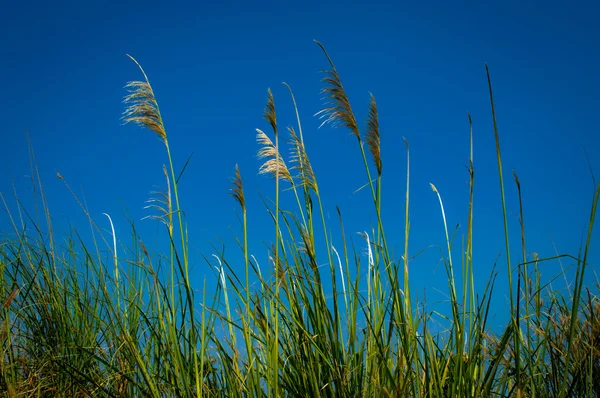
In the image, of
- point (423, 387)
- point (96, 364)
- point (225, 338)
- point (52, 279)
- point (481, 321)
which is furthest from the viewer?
point (52, 279)

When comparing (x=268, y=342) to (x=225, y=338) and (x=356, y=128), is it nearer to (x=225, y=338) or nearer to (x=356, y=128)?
(x=225, y=338)

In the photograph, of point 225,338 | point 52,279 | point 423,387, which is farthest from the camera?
point 52,279

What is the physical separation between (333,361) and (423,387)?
414 millimetres

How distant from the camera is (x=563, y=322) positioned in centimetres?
296

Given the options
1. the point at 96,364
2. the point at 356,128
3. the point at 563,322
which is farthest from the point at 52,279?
the point at 563,322

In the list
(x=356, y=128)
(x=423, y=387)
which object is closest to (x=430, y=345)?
(x=423, y=387)

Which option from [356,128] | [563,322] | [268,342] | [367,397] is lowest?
[367,397]

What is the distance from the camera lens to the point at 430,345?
2.28m

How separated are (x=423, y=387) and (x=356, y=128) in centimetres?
114

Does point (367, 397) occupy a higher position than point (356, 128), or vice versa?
point (356, 128)

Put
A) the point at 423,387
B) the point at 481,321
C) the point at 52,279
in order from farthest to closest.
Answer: the point at 52,279
the point at 423,387
the point at 481,321

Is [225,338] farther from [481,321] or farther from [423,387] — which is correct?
[481,321]

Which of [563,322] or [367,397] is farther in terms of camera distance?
[563,322]

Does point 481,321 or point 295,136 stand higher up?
point 295,136
